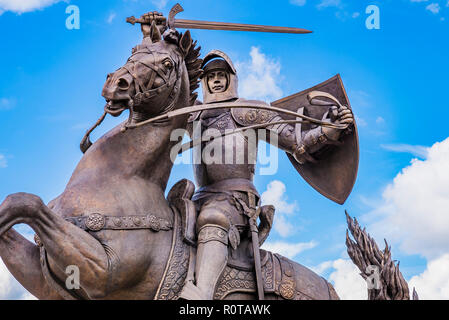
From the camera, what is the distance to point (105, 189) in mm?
4715

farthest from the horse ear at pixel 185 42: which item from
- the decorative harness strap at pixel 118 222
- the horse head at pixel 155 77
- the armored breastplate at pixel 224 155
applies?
the decorative harness strap at pixel 118 222

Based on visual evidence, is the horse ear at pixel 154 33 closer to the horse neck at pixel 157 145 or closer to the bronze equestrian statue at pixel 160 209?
the bronze equestrian statue at pixel 160 209

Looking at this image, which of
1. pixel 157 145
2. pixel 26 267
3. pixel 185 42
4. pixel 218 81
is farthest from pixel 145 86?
pixel 26 267

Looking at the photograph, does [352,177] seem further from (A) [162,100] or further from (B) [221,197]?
(A) [162,100]

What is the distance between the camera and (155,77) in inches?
194

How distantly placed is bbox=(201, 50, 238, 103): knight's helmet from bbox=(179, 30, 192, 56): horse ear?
2.36ft

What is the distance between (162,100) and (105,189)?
36.7 inches

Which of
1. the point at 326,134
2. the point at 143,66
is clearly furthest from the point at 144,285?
the point at 326,134

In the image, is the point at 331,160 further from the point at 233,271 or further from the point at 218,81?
the point at 233,271

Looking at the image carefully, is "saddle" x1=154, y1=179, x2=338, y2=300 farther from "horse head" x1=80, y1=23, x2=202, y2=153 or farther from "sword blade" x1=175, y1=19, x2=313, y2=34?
"sword blade" x1=175, y1=19, x2=313, y2=34

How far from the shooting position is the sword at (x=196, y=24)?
5.55 metres

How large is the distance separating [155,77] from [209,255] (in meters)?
1.58

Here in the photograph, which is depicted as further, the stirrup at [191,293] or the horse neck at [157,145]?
the horse neck at [157,145]

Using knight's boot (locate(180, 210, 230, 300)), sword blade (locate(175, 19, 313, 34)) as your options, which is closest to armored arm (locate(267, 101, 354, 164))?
sword blade (locate(175, 19, 313, 34))
